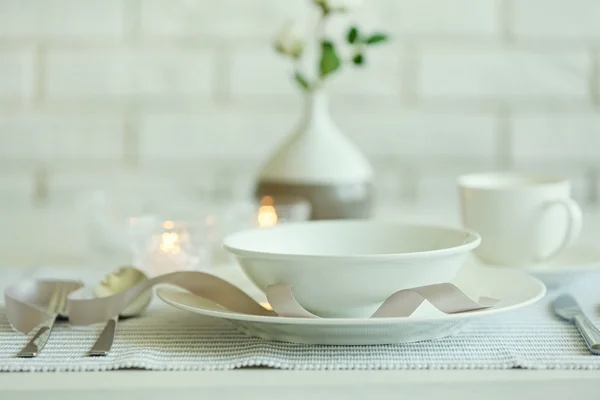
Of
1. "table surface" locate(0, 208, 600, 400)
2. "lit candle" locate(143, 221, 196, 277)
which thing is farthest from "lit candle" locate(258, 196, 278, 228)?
"table surface" locate(0, 208, 600, 400)

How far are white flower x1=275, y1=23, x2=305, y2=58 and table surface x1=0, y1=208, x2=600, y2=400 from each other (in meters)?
0.66

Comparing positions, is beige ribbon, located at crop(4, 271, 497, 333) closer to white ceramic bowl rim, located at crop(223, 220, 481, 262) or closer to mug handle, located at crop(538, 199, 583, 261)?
white ceramic bowl rim, located at crop(223, 220, 481, 262)

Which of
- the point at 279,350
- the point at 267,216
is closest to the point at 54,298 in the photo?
the point at 279,350

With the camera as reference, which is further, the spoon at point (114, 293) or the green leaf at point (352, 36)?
the green leaf at point (352, 36)

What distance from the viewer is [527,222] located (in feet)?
2.60

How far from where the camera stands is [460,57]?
1.74 meters

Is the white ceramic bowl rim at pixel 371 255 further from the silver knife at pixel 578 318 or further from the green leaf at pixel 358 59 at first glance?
the green leaf at pixel 358 59

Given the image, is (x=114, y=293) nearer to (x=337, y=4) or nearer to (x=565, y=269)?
(x=565, y=269)

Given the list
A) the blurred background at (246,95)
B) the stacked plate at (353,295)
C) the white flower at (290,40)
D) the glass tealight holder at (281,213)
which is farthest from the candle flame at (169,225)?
the blurred background at (246,95)

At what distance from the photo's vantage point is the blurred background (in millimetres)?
1706

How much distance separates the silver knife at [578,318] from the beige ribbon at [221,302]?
0.21ft

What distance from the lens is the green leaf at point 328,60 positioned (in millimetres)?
1036

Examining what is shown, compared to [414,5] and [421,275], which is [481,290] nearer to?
[421,275]

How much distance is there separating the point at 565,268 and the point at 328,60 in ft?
1.40
